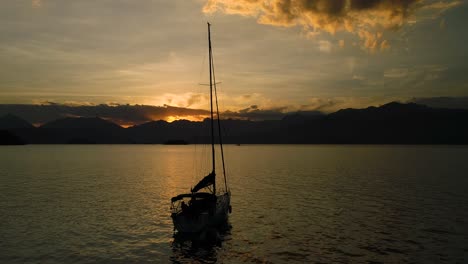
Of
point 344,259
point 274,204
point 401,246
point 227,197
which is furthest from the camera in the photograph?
point 274,204

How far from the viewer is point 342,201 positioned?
5156cm

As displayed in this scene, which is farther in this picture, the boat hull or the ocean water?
the boat hull

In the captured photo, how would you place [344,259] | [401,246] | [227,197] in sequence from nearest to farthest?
[344,259] < [401,246] < [227,197]

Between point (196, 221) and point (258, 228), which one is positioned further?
point (258, 228)

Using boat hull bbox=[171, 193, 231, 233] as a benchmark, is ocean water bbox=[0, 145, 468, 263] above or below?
below

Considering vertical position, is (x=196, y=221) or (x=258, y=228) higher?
(x=196, y=221)

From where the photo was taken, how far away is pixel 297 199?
53719 millimetres

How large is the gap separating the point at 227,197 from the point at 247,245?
11.4m

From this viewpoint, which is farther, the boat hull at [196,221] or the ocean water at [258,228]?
the boat hull at [196,221]

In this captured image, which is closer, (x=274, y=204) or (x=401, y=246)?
(x=401, y=246)

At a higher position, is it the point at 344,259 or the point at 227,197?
the point at 227,197

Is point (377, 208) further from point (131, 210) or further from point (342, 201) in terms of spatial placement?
point (131, 210)

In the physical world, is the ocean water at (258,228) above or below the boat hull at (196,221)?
below

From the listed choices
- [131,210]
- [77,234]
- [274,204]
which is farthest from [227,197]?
[77,234]
